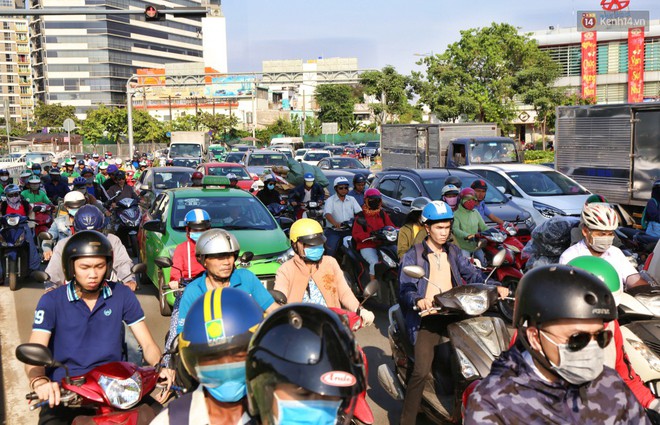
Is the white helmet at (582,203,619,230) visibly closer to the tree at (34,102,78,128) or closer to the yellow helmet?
the yellow helmet

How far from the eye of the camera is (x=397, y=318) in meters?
6.05

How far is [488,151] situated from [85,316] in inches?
759

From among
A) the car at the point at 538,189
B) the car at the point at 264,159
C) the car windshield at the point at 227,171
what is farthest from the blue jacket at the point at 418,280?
the car at the point at 264,159

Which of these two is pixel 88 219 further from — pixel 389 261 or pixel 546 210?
pixel 546 210

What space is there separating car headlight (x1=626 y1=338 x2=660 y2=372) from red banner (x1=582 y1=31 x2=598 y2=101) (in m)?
61.1

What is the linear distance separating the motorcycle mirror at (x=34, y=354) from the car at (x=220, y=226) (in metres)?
5.55

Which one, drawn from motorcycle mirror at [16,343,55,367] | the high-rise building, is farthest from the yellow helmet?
the high-rise building

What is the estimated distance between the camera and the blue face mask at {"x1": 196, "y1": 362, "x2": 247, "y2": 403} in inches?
98.8

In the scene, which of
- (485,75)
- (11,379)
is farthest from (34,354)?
(485,75)

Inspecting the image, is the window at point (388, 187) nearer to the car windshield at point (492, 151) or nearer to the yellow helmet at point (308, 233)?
the yellow helmet at point (308, 233)

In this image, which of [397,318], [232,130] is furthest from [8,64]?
[397,318]

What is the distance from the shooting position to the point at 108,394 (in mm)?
3770

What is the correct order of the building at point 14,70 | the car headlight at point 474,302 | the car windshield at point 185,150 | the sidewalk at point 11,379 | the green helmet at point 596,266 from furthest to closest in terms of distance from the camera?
1. the building at point 14,70
2. the car windshield at point 185,150
3. the sidewalk at point 11,379
4. the car headlight at point 474,302
5. the green helmet at point 596,266

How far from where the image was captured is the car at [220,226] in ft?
31.4
